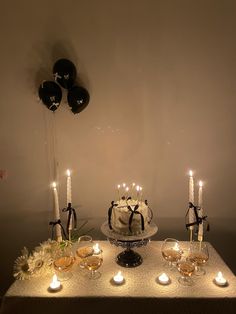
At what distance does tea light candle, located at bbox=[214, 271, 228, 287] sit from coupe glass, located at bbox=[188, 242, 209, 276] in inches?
3.7

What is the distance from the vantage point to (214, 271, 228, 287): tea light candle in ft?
4.58

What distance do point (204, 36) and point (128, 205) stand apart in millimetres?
1178

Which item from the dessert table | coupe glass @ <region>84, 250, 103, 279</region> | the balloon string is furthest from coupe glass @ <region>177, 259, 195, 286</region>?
the balloon string

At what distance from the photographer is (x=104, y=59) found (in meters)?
1.89

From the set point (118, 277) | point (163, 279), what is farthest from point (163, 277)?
point (118, 277)

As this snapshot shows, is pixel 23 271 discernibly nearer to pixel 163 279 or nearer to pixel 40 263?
pixel 40 263

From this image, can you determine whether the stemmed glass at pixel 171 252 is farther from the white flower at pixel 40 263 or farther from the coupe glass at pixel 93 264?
the white flower at pixel 40 263

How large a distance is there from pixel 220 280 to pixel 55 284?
0.80 meters

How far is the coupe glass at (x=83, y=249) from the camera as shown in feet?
5.21
